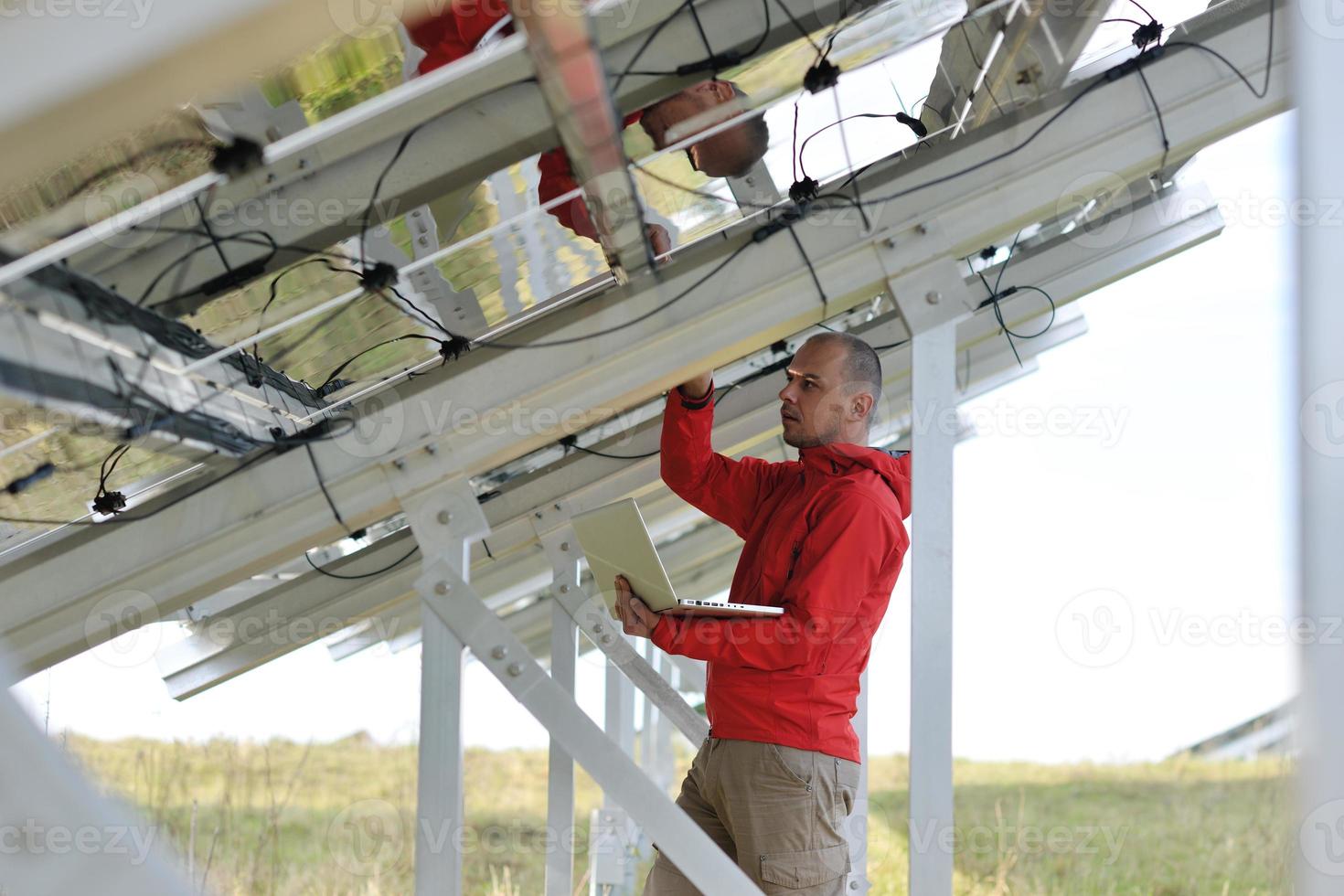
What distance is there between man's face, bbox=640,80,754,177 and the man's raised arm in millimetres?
571

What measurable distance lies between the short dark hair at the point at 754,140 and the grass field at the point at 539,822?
125 centimetres

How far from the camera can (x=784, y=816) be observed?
89.7 inches

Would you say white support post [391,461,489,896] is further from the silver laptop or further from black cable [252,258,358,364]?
black cable [252,258,358,364]

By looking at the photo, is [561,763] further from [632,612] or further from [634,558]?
[634,558]

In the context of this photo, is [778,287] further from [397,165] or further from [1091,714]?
[1091,714]

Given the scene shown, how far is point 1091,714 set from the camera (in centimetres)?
1313

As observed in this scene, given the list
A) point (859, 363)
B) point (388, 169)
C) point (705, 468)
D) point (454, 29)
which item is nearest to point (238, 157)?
point (388, 169)

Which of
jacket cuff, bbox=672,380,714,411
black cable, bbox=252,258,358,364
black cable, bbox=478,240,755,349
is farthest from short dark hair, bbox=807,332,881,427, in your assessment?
black cable, bbox=252,258,358,364

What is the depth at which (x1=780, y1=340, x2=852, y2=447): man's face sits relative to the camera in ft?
8.53

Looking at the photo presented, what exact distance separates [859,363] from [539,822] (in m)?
6.98

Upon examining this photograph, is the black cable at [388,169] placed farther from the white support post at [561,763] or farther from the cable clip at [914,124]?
the white support post at [561,763]

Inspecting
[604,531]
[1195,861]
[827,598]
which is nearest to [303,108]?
[604,531]

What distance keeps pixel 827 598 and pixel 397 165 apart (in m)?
1.10

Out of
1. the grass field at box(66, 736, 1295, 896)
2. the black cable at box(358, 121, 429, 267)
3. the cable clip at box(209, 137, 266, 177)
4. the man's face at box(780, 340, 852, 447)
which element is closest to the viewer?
the cable clip at box(209, 137, 266, 177)
